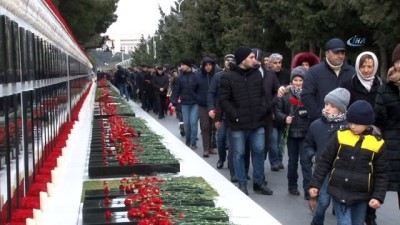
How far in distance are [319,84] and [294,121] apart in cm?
130

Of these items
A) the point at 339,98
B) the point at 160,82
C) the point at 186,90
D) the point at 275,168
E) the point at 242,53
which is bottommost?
the point at 275,168

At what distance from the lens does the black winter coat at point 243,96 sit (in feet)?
31.7

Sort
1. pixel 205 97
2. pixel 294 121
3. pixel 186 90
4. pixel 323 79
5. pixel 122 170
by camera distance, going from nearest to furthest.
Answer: pixel 323 79, pixel 294 121, pixel 122 170, pixel 205 97, pixel 186 90

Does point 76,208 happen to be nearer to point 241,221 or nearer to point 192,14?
point 241,221

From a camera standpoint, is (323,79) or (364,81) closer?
(364,81)

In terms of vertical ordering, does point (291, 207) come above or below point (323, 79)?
below

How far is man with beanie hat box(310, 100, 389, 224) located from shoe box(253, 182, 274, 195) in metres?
3.56

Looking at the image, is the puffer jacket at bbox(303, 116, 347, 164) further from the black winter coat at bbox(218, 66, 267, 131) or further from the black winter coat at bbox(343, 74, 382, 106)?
the black winter coat at bbox(218, 66, 267, 131)

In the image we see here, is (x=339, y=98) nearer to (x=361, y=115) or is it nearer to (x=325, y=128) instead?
(x=325, y=128)

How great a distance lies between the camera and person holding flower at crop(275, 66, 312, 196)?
980cm

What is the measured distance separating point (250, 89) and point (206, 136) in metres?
4.81

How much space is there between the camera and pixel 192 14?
38.7 meters

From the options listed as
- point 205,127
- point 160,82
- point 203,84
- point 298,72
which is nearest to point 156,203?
point 298,72

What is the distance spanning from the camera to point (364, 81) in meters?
7.84
